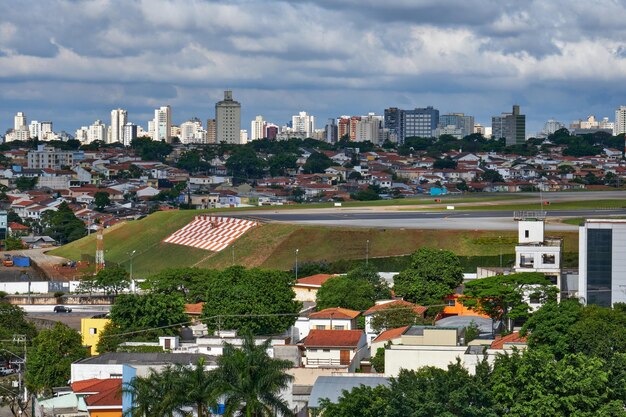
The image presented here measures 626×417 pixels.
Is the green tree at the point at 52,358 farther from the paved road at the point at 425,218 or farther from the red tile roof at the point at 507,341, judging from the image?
the paved road at the point at 425,218

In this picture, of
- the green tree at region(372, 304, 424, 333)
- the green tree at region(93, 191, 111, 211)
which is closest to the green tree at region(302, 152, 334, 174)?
the green tree at region(93, 191, 111, 211)

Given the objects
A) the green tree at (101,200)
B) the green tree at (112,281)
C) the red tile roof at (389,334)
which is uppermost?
the green tree at (101,200)

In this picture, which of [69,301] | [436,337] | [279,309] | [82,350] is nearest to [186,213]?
[69,301]

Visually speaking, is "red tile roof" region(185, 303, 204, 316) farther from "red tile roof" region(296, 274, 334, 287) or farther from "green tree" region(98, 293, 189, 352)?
"red tile roof" region(296, 274, 334, 287)

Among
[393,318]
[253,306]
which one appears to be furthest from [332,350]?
[253,306]

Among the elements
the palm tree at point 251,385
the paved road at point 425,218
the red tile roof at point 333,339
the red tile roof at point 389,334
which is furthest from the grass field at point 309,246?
the palm tree at point 251,385

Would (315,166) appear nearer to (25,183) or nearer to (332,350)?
(25,183)
